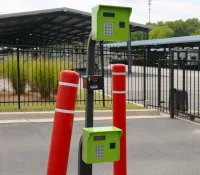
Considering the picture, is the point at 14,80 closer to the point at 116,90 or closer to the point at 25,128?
the point at 25,128

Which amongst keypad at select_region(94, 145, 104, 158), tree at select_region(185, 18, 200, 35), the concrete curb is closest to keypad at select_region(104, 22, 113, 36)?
keypad at select_region(94, 145, 104, 158)

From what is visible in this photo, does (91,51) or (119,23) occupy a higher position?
(119,23)

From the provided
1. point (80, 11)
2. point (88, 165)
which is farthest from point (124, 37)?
point (80, 11)

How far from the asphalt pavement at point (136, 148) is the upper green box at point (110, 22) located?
8.80ft

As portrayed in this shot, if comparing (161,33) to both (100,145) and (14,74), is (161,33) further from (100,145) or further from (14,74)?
(100,145)

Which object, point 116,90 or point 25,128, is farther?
point 25,128

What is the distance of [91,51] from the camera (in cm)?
A: 383

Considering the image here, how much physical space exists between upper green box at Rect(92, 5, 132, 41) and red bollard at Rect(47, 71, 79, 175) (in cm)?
47

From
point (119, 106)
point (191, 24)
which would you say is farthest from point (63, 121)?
point (191, 24)

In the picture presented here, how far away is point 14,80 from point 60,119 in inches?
413

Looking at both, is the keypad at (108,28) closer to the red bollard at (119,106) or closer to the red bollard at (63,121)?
the red bollard at (63,121)

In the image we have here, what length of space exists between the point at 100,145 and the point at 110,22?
3.79 feet

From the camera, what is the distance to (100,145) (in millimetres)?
3551

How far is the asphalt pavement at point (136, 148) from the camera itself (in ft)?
19.2
